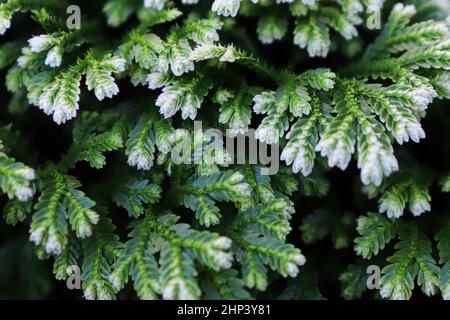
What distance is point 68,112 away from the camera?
1.41 meters

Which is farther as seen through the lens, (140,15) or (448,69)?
(140,15)

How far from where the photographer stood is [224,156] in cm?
147

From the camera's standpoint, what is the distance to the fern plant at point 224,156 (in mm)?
1363

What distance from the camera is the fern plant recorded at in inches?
53.7

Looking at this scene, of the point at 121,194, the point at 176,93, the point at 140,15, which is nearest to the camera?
the point at 176,93

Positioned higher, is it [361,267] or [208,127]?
[208,127]

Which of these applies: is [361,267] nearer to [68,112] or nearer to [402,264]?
[402,264]

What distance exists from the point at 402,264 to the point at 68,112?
3.26 feet

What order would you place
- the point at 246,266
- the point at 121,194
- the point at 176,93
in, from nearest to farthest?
the point at 246,266, the point at 176,93, the point at 121,194

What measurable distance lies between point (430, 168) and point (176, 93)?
0.91 metres
